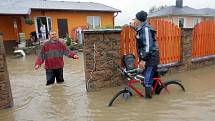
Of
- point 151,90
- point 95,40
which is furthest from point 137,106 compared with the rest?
point 95,40

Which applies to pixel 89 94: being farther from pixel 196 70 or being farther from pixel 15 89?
pixel 196 70

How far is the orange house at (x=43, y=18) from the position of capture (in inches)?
831

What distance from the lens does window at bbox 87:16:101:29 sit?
25233mm

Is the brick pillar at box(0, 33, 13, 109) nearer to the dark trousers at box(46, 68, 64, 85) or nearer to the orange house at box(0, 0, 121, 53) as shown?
the dark trousers at box(46, 68, 64, 85)

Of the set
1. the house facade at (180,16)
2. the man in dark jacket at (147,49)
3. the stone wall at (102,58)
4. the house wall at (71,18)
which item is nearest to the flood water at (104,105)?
the stone wall at (102,58)

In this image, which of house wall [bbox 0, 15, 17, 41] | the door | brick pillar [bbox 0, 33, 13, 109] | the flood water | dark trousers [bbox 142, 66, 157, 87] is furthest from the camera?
→ the door

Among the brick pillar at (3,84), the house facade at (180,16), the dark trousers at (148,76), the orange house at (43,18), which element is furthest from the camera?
the house facade at (180,16)

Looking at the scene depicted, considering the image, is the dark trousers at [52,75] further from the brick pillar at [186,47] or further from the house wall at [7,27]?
the house wall at [7,27]

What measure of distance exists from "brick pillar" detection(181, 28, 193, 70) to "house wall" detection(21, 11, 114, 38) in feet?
50.7

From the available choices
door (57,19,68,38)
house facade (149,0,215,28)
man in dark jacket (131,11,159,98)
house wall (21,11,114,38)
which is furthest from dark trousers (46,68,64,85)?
house facade (149,0,215,28)

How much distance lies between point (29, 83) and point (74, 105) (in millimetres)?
3209

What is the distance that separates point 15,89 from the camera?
802 centimetres

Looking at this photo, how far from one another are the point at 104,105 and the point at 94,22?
20056 mm

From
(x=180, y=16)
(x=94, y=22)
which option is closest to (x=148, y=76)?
(x=94, y=22)
